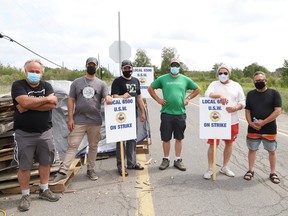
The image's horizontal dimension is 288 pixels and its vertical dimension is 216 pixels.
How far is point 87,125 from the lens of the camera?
4809 millimetres

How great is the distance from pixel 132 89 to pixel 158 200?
6.64 feet

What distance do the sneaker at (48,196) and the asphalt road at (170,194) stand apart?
76mm

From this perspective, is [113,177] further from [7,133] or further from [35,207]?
[7,133]

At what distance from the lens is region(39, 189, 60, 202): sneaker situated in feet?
13.3

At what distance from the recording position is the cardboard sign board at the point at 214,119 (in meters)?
4.91

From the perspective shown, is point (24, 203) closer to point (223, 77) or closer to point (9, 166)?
point (9, 166)

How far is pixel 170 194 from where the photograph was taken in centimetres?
425

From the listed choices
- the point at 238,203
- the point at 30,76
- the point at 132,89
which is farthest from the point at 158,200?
the point at 30,76

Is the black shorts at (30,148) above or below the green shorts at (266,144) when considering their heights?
above

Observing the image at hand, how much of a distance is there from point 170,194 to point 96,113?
1.78 metres

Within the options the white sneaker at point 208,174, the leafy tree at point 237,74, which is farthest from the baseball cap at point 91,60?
the leafy tree at point 237,74

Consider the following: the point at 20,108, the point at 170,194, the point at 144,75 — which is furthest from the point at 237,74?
the point at 20,108

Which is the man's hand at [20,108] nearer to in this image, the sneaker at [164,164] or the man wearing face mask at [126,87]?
the man wearing face mask at [126,87]

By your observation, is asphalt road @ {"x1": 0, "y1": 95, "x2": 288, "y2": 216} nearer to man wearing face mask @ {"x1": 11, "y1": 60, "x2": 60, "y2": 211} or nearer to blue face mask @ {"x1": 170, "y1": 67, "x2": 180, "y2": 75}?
man wearing face mask @ {"x1": 11, "y1": 60, "x2": 60, "y2": 211}
